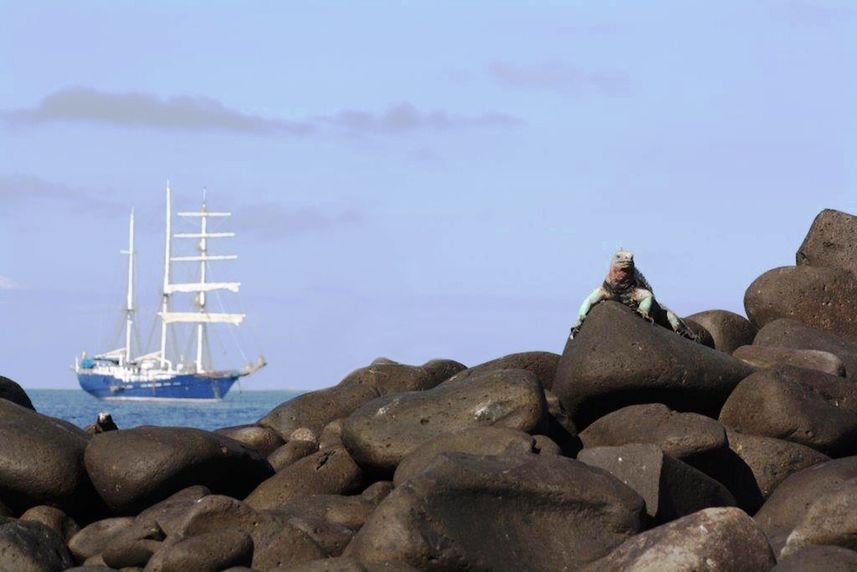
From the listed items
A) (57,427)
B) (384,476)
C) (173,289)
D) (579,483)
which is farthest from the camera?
(173,289)

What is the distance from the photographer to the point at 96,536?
14.7 metres

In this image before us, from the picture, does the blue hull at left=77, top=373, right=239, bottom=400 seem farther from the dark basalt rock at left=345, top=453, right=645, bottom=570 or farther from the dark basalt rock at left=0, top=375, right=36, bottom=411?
the dark basalt rock at left=345, top=453, right=645, bottom=570

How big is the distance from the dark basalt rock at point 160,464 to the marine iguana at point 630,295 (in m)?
4.33

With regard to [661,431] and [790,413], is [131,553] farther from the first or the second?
[790,413]

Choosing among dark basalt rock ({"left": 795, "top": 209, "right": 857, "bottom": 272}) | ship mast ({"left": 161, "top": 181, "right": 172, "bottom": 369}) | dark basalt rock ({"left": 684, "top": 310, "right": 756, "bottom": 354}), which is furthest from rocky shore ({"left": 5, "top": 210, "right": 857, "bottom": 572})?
ship mast ({"left": 161, "top": 181, "right": 172, "bottom": 369})

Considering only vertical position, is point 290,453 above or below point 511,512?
below

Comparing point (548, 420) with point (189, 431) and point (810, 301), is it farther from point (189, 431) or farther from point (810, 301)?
point (810, 301)

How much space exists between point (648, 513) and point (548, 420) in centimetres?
252

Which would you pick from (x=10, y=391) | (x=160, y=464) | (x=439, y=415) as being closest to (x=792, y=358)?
(x=439, y=415)

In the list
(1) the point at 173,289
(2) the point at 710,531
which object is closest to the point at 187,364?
(1) the point at 173,289

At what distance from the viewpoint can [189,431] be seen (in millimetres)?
16312

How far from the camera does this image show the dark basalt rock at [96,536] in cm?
1449

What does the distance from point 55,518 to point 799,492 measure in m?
7.45

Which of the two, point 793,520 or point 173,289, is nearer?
point 793,520
